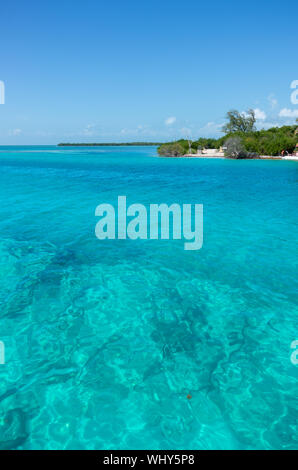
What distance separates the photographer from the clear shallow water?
4598 millimetres

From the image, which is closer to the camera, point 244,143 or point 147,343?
point 147,343

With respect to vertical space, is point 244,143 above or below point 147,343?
above

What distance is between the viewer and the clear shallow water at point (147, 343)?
15.1ft

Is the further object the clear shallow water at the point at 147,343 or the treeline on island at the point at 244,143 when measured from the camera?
the treeline on island at the point at 244,143

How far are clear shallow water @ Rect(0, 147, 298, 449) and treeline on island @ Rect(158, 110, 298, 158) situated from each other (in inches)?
2764

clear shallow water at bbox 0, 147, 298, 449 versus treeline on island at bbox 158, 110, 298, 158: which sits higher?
treeline on island at bbox 158, 110, 298, 158

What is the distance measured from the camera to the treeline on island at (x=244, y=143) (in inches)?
2940

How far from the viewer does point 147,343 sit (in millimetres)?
6359

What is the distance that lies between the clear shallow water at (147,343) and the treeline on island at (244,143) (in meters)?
70.2

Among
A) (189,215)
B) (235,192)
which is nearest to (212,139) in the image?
(235,192)

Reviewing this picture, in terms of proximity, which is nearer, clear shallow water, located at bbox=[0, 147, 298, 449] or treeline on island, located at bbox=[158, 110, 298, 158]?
clear shallow water, located at bbox=[0, 147, 298, 449]

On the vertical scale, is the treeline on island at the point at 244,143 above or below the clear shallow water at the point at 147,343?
above

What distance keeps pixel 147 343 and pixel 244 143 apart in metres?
81.8

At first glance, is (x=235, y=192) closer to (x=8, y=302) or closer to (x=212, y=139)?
(x=8, y=302)
